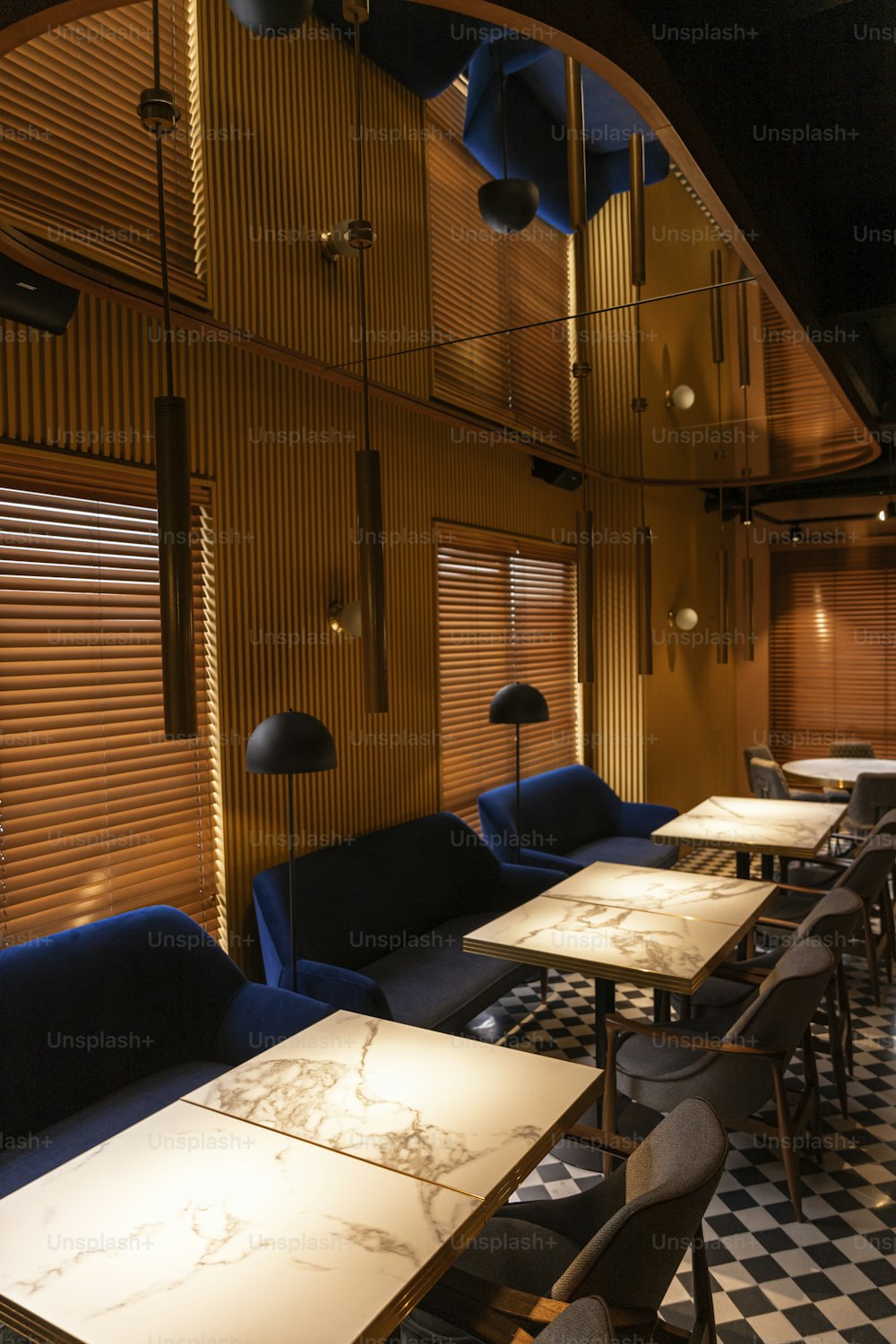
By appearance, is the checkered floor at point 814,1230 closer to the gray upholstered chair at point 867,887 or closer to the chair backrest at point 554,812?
the gray upholstered chair at point 867,887

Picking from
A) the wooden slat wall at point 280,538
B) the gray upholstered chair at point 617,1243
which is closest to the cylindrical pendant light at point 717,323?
the wooden slat wall at point 280,538

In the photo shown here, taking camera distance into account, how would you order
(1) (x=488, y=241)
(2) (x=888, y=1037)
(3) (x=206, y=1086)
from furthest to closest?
1. (1) (x=488, y=241)
2. (2) (x=888, y=1037)
3. (3) (x=206, y=1086)

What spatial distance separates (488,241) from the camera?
6.30 meters

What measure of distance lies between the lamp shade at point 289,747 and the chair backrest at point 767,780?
5.23 metres

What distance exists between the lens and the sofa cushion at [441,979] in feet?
12.8

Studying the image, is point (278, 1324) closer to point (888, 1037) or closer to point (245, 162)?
point (888, 1037)

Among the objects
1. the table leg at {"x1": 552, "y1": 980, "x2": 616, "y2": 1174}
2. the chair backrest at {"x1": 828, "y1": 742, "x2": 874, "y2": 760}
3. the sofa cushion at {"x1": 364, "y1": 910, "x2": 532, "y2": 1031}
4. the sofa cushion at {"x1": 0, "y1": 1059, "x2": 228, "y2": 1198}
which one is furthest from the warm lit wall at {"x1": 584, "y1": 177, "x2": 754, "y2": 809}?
the sofa cushion at {"x1": 0, "y1": 1059, "x2": 228, "y2": 1198}

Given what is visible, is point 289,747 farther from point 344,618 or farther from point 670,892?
point 670,892

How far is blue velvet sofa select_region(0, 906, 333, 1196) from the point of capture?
2896mm

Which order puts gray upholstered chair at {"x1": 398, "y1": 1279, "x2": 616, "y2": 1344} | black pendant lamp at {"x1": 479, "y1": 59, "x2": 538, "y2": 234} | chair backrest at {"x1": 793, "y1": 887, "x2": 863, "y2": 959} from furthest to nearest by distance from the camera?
black pendant lamp at {"x1": 479, "y1": 59, "x2": 538, "y2": 234}
chair backrest at {"x1": 793, "y1": 887, "x2": 863, "y2": 959}
gray upholstered chair at {"x1": 398, "y1": 1279, "x2": 616, "y2": 1344}

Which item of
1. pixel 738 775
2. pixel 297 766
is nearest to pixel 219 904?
pixel 297 766

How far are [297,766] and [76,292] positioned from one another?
6.22ft

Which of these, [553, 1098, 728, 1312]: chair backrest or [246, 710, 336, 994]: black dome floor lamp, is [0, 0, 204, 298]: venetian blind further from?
[553, 1098, 728, 1312]: chair backrest

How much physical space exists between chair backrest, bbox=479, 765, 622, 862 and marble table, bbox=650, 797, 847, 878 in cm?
87
